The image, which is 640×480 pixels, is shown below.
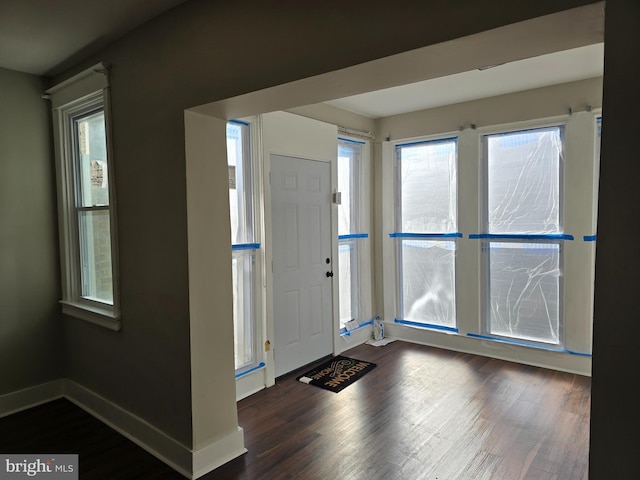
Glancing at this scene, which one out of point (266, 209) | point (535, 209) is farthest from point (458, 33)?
point (535, 209)

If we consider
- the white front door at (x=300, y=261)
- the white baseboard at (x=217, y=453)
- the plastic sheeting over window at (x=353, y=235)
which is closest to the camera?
the white baseboard at (x=217, y=453)

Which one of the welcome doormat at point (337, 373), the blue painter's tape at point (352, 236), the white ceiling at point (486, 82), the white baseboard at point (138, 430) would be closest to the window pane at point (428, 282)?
the blue painter's tape at point (352, 236)

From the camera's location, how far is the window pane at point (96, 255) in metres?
3.05

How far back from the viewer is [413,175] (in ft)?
15.0

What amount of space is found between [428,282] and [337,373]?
1472 millimetres

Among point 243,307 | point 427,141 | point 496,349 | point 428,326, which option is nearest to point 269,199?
point 243,307

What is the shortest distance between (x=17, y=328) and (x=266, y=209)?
2053 mm

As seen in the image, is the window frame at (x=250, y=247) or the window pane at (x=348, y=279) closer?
the window frame at (x=250, y=247)

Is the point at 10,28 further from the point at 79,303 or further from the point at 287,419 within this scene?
the point at 287,419

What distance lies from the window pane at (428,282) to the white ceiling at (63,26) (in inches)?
130

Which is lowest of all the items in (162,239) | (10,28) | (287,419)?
(287,419)

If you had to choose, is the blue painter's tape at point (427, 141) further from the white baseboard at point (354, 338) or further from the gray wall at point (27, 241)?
the gray wall at point (27, 241)

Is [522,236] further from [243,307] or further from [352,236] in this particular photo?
[243,307]

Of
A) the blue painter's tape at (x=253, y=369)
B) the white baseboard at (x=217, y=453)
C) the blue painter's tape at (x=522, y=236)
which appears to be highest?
the blue painter's tape at (x=522, y=236)
